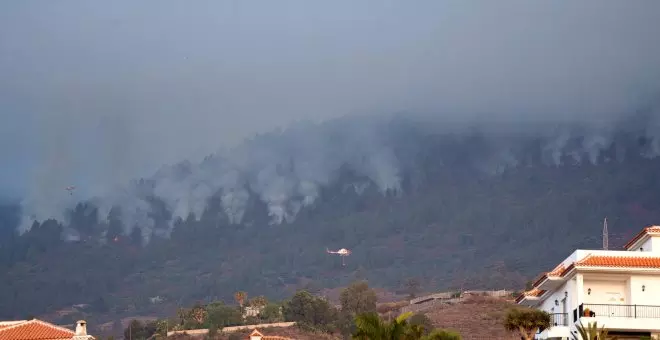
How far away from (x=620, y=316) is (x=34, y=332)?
1227 inches

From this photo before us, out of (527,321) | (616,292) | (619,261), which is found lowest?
(527,321)

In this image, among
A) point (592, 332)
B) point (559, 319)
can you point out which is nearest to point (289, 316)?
point (559, 319)

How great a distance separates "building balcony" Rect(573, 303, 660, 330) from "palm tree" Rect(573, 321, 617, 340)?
1.59 feet

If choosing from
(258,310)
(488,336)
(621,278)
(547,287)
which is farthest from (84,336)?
(258,310)

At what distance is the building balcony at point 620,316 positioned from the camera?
5662cm

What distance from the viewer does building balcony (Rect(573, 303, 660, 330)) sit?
186ft

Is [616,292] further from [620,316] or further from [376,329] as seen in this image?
[376,329]

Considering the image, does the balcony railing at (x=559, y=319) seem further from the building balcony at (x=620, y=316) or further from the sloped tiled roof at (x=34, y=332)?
the sloped tiled roof at (x=34, y=332)

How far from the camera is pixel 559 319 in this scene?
6162 centimetres

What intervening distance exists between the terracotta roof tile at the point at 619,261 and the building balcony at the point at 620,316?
1.76 meters

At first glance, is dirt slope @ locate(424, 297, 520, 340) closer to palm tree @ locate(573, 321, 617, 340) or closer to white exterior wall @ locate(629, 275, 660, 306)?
white exterior wall @ locate(629, 275, 660, 306)

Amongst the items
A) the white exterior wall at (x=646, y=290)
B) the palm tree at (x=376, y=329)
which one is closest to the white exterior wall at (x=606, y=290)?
the white exterior wall at (x=646, y=290)

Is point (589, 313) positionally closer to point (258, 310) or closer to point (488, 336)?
point (488, 336)

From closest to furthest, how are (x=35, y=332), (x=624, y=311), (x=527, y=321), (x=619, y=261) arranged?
(x=624, y=311)
(x=619, y=261)
(x=527, y=321)
(x=35, y=332)
